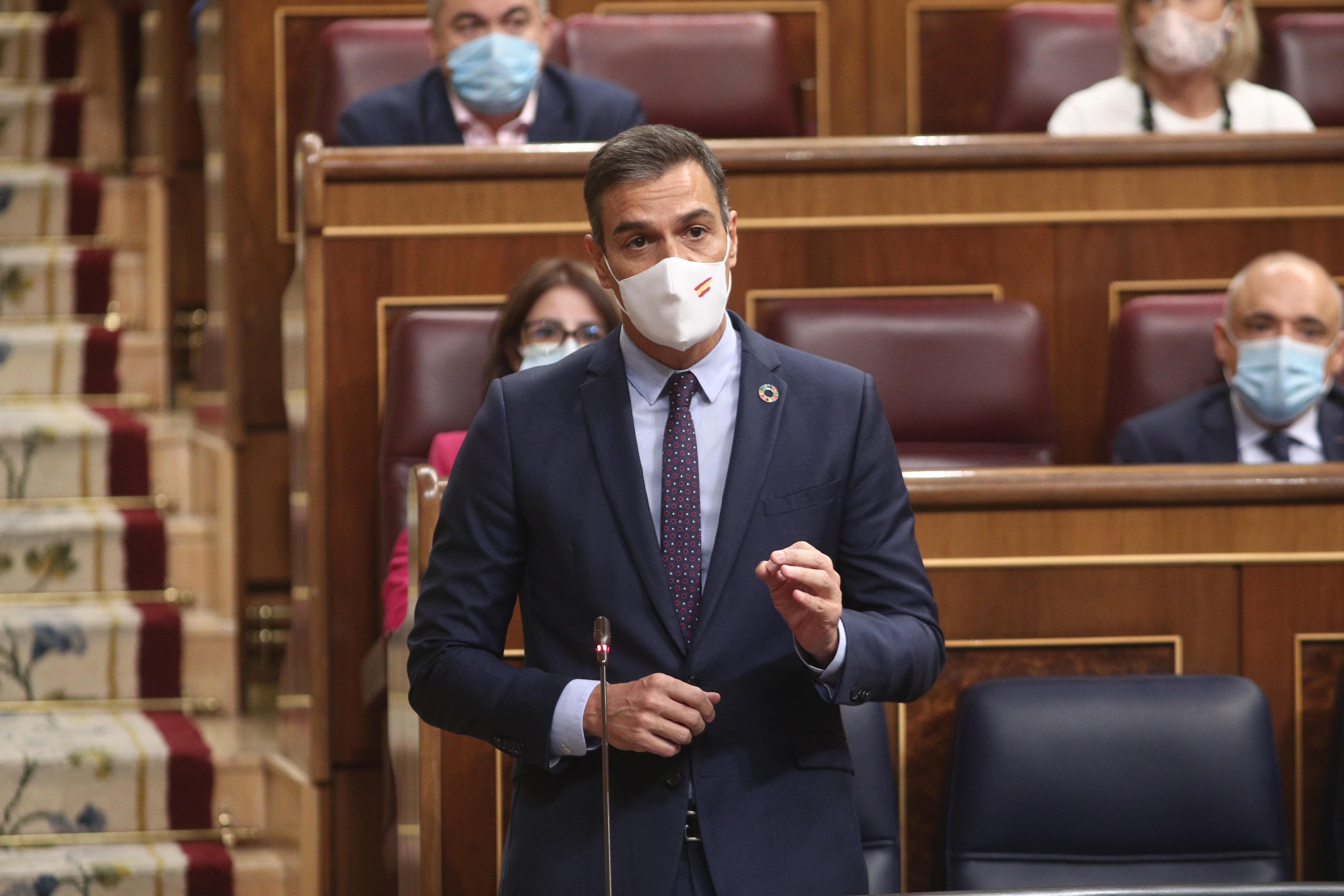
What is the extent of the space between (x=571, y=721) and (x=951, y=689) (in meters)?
0.37

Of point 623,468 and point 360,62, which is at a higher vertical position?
point 360,62

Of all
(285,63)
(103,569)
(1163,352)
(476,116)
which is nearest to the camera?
(1163,352)

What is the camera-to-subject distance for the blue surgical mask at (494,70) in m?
1.44

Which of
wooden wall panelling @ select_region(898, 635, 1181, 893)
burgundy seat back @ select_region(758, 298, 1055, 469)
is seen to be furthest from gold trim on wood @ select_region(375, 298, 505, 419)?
wooden wall panelling @ select_region(898, 635, 1181, 893)

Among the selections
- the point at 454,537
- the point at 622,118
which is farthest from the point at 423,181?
the point at 454,537

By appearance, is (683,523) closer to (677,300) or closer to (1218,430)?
(677,300)

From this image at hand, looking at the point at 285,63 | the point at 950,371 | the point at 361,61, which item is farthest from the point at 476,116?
the point at 950,371

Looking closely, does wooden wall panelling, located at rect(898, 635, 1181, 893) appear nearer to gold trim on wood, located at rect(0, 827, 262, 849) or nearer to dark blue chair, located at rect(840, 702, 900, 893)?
dark blue chair, located at rect(840, 702, 900, 893)

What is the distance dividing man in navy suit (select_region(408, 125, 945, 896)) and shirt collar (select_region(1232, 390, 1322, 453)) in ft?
2.12

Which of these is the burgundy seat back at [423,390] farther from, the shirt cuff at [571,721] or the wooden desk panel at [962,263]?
the shirt cuff at [571,721]

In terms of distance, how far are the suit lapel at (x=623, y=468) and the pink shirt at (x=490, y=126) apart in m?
0.74

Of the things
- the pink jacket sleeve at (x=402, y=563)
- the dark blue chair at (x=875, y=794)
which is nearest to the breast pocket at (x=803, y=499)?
the dark blue chair at (x=875, y=794)

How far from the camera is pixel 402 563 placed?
1.13 meters

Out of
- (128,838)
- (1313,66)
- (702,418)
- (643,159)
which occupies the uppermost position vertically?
(1313,66)
